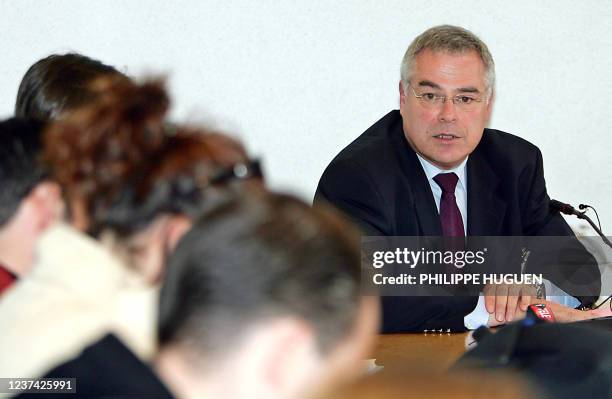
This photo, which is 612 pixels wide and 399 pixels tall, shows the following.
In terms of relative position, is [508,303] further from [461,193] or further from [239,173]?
[239,173]

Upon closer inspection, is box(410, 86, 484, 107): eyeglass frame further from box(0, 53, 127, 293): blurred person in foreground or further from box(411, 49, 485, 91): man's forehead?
box(0, 53, 127, 293): blurred person in foreground

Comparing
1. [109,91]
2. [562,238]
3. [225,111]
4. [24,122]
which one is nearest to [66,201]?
[109,91]

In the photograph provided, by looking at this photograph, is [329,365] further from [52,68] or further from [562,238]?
[562,238]

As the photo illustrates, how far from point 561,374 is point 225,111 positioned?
242 cm

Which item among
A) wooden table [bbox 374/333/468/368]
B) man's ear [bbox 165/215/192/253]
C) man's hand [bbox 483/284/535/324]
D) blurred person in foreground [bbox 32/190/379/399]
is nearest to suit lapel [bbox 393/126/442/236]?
man's hand [bbox 483/284/535/324]

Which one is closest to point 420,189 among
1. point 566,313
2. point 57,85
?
point 566,313

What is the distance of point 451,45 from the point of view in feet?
9.00

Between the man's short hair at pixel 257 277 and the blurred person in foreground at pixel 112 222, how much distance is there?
0.19m

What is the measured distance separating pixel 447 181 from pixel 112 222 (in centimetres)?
179

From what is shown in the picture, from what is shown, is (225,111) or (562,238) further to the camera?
(225,111)

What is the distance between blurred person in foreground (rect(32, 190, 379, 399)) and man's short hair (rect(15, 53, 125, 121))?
1.03m

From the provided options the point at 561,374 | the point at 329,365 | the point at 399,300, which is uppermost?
the point at 329,365

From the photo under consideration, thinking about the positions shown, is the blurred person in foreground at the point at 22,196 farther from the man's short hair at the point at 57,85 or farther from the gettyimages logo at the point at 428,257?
the gettyimages logo at the point at 428,257

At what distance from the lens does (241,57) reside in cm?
345
